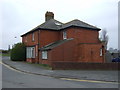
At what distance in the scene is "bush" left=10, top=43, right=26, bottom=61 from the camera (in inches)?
1469

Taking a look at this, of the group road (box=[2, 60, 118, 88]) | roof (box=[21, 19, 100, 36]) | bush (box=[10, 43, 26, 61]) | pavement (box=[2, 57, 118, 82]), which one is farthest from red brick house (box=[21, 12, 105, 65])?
road (box=[2, 60, 118, 88])

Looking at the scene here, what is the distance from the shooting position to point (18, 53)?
37531mm

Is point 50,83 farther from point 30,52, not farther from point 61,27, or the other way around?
point 30,52

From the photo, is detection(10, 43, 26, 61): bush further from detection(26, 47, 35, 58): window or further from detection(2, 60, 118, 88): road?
detection(2, 60, 118, 88): road

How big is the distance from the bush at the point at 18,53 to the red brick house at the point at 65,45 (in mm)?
1499

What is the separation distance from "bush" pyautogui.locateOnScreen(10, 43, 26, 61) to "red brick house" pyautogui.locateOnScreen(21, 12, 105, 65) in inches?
59.0

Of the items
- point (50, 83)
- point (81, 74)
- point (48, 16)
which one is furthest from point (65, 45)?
point (50, 83)

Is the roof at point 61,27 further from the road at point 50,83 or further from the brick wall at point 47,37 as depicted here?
the road at point 50,83


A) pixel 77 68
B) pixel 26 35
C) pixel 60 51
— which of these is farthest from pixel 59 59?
pixel 26 35

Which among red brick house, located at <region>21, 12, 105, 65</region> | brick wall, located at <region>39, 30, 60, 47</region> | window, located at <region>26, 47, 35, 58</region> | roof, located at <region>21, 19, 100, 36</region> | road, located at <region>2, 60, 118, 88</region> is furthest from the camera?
window, located at <region>26, 47, 35, 58</region>

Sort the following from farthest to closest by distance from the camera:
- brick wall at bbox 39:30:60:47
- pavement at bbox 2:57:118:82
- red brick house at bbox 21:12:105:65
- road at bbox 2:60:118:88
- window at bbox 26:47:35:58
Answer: window at bbox 26:47:35:58, brick wall at bbox 39:30:60:47, red brick house at bbox 21:12:105:65, pavement at bbox 2:57:118:82, road at bbox 2:60:118:88

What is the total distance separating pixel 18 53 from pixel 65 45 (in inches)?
513

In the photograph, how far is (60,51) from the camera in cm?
2808

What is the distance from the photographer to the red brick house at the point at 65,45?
93.2ft
